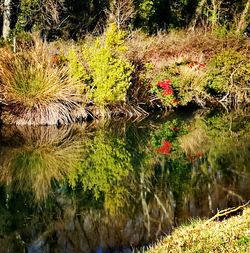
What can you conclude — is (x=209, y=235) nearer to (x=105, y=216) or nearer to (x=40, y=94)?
(x=105, y=216)

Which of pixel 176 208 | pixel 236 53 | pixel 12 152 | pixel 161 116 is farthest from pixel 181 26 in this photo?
pixel 176 208

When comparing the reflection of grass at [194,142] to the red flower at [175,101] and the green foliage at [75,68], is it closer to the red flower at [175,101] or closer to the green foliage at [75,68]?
the red flower at [175,101]

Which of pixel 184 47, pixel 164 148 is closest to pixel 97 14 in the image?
pixel 184 47

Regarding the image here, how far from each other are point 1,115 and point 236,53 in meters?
8.91

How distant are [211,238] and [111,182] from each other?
12.7ft

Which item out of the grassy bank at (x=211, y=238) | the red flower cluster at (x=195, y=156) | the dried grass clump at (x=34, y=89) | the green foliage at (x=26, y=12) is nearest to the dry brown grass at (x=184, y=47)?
the dried grass clump at (x=34, y=89)

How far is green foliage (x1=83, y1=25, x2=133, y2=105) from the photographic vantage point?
15.1 m

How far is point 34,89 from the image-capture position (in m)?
14.4

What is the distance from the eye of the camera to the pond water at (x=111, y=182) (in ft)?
22.6

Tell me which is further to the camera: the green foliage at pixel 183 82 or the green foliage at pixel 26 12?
the green foliage at pixel 26 12

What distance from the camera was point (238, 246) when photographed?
516cm

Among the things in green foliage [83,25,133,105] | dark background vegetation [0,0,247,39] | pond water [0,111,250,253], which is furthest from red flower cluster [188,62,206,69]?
dark background vegetation [0,0,247,39]

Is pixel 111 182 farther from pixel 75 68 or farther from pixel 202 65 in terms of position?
pixel 202 65

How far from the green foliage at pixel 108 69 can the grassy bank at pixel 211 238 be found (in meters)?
8.96
